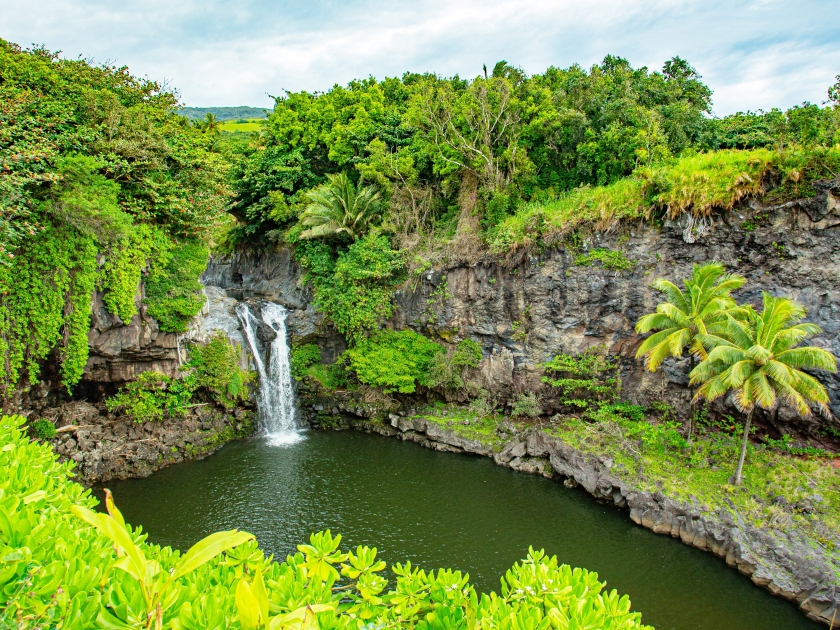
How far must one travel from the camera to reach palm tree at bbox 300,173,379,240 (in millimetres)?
21906

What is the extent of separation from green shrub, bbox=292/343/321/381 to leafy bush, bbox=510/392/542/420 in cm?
1004

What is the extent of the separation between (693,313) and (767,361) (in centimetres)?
235

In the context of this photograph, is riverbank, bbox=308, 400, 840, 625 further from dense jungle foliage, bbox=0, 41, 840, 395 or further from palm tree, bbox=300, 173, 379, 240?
palm tree, bbox=300, 173, 379, 240

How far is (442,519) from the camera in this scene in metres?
13.9

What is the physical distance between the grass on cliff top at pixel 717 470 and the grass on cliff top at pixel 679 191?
7446 millimetres

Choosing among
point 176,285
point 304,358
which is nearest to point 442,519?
point 304,358

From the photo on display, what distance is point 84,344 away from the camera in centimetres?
1541

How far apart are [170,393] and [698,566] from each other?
18.3 metres

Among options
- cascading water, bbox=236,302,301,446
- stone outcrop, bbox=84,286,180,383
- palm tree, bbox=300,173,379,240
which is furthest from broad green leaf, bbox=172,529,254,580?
palm tree, bbox=300,173,379,240

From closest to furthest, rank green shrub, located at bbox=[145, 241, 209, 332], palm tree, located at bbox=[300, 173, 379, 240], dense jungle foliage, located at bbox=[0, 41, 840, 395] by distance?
dense jungle foliage, located at bbox=[0, 41, 840, 395] < green shrub, located at bbox=[145, 241, 209, 332] < palm tree, located at bbox=[300, 173, 379, 240]


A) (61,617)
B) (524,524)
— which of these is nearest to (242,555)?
(61,617)

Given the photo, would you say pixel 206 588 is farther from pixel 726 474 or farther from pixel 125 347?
pixel 125 347

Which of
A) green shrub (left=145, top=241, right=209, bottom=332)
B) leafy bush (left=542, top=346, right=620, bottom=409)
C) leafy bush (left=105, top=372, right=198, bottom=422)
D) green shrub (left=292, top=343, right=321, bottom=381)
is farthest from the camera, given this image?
green shrub (left=292, top=343, right=321, bottom=381)

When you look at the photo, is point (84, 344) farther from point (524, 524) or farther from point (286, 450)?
point (524, 524)
